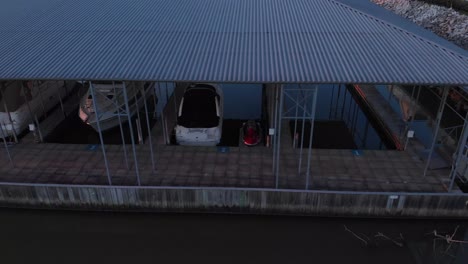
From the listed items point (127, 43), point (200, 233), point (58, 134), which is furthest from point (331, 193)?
point (58, 134)

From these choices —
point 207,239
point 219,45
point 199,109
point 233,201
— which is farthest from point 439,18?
point 207,239

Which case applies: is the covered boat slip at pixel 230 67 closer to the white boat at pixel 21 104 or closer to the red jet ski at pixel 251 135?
the red jet ski at pixel 251 135

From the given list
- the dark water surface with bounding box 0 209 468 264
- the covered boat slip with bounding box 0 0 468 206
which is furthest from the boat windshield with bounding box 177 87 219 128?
the dark water surface with bounding box 0 209 468 264

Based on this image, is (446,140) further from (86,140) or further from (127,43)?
(86,140)

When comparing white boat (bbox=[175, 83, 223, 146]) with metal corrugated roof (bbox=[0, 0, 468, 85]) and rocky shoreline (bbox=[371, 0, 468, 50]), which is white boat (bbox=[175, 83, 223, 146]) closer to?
metal corrugated roof (bbox=[0, 0, 468, 85])

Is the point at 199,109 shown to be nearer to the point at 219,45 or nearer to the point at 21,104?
the point at 219,45

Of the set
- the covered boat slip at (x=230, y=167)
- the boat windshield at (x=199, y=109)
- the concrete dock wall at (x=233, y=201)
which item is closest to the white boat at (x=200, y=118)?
the boat windshield at (x=199, y=109)

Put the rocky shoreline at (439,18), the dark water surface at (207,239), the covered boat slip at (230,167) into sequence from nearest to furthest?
1. the dark water surface at (207,239)
2. the covered boat slip at (230,167)
3. the rocky shoreline at (439,18)
